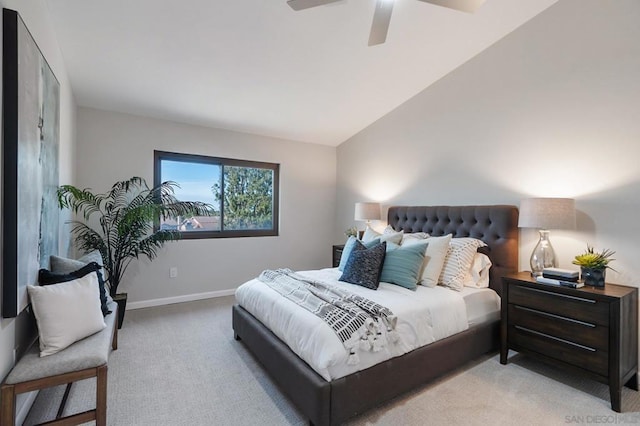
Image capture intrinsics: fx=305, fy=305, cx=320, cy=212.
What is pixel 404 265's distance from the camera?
268 cm

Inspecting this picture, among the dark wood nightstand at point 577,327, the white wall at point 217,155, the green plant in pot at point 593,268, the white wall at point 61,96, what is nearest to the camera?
the white wall at point 61,96

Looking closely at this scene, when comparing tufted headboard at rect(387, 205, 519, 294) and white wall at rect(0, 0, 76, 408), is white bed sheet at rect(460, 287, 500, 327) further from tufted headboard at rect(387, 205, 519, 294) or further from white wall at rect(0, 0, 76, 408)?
white wall at rect(0, 0, 76, 408)

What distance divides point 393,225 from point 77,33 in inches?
147

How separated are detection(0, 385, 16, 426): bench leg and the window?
2765mm

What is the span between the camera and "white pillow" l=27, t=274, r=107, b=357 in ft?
5.40

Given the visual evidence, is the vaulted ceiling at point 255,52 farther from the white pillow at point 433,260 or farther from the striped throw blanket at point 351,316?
the striped throw blanket at point 351,316

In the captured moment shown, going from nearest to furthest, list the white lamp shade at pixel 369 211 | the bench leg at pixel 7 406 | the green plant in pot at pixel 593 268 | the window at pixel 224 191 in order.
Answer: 1. the bench leg at pixel 7 406
2. the green plant in pot at pixel 593 268
3. the window at pixel 224 191
4. the white lamp shade at pixel 369 211

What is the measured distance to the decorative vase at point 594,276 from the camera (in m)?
2.20

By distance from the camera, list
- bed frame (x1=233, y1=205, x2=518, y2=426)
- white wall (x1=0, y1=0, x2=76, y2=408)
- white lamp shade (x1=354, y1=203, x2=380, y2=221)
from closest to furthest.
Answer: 1. white wall (x1=0, y1=0, x2=76, y2=408)
2. bed frame (x1=233, y1=205, x2=518, y2=426)
3. white lamp shade (x1=354, y1=203, x2=380, y2=221)

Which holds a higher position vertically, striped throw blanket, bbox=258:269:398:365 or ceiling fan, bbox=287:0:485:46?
ceiling fan, bbox=287:0:485:46

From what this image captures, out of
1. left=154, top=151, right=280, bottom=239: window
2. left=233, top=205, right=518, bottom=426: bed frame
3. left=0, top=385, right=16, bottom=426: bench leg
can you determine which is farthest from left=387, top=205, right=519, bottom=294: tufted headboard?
left=0, top=385, right=16, bottom=426: bench leg

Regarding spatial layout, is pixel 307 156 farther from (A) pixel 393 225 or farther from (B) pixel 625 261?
(B) pixel 625 261

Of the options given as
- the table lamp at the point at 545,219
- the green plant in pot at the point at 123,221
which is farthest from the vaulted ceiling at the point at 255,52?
the table lamp at the point at 545,219

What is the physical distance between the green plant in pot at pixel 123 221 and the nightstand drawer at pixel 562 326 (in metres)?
3.52
